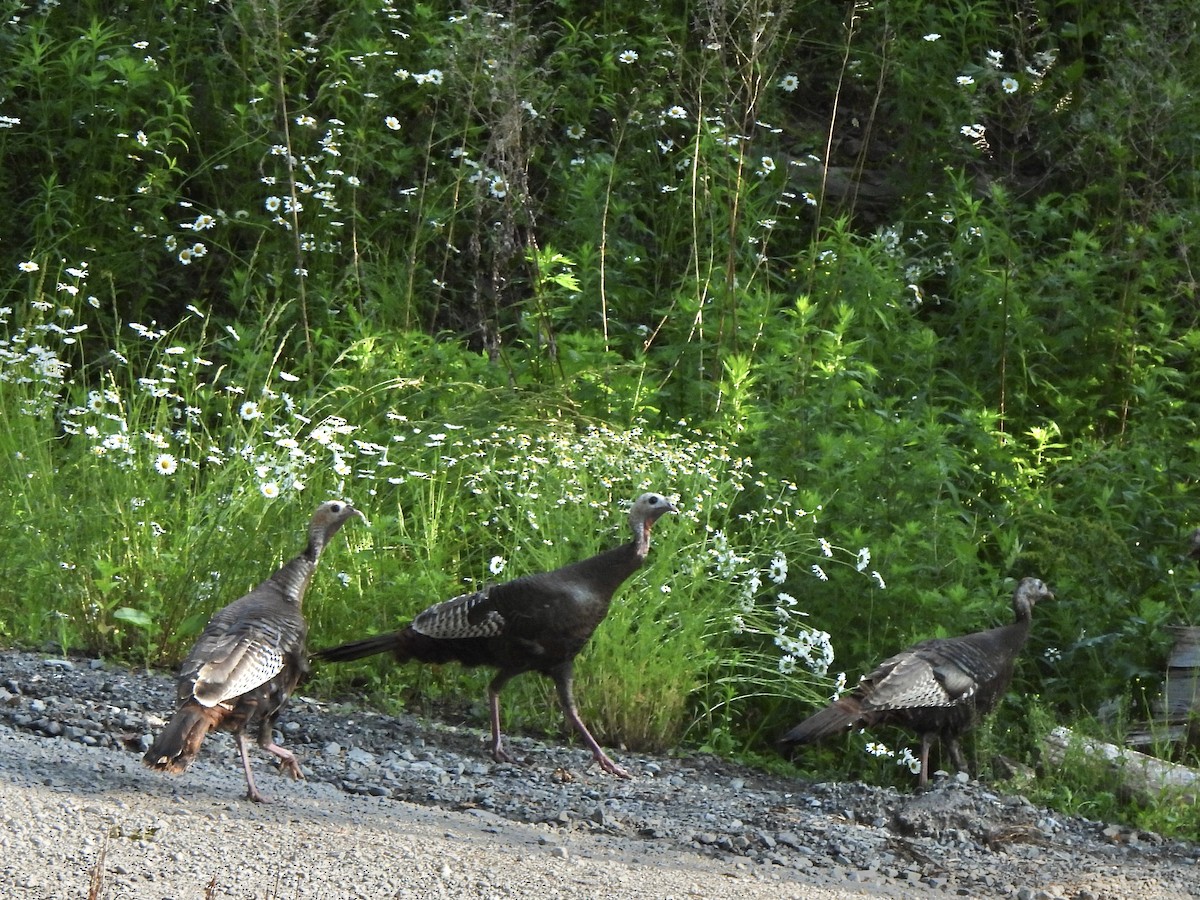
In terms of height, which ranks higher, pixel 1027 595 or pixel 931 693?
pixel 1027 595

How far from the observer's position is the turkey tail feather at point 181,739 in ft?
16.5

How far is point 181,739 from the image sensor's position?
5082 millimetres

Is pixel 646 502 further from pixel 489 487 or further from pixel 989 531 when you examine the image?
pixel 989 531

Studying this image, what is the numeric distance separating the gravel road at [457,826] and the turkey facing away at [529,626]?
28 cm

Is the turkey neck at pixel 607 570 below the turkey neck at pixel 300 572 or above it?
above

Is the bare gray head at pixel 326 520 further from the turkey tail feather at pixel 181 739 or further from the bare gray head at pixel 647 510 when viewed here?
the turkey tail feather at pixel 181 739

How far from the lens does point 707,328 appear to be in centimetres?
927

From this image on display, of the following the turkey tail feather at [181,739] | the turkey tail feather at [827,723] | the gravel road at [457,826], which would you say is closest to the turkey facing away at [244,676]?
the turkey tail feather at [181,739]

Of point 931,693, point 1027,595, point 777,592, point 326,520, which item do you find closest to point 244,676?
point 326,520

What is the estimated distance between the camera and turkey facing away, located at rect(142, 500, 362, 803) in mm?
5129

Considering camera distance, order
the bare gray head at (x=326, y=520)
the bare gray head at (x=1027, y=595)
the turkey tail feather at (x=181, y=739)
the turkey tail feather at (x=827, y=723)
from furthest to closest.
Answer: the bare gray head at (x=1027, y=595), the bare gray head at (x=326, y=520), the turkey tail feather at (x=827, y=723), the turkey tail feather at (x=181, y=739)

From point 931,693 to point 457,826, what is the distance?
87.5 inches

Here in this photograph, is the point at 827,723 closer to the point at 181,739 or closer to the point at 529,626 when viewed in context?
the point at 529,626

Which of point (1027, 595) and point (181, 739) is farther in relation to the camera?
point (1027, 595)
